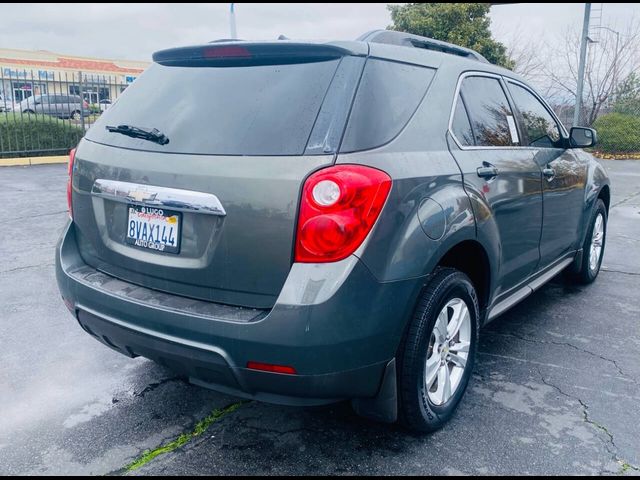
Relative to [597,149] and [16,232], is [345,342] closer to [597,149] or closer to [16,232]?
[16,232]

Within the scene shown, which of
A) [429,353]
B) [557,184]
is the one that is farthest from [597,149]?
[429,353]

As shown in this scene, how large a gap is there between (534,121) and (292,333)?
2639 millimetres

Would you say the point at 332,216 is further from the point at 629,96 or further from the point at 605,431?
the point at 629,96

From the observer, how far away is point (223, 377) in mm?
2254

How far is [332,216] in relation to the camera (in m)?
2.11

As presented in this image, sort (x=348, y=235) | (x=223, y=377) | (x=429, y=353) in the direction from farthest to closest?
(x=429, y=353), (x=223, y=377), (x=348, y=235)

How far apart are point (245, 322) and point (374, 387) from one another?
607 millimetres

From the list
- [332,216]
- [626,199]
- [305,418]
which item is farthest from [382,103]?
[626,199]

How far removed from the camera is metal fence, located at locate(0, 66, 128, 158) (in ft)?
42.1

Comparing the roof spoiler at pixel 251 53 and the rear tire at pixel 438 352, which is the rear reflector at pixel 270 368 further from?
the roof spoiler at pixel 251 53

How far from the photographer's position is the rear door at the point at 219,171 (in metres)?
2.17

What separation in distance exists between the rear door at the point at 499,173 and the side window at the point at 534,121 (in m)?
0.19

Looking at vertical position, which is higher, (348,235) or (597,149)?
(348,235)

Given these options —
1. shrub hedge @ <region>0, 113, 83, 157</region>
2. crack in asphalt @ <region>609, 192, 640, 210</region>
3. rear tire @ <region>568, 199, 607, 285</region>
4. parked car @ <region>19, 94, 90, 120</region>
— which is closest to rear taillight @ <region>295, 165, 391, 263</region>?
rear tire @ <region>568, 199, 607, 285</region>
